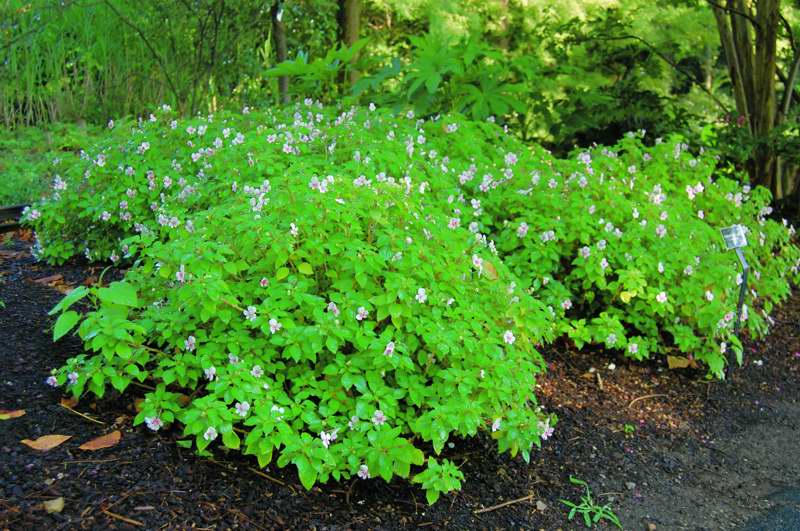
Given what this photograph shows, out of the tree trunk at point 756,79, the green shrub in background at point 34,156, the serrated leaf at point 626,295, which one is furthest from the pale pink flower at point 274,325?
the tree trunk at point 756,79

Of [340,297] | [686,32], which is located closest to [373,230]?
[340,297]

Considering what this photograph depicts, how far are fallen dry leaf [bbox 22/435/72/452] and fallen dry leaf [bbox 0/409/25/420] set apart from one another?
0.14 meters

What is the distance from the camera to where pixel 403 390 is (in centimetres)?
234

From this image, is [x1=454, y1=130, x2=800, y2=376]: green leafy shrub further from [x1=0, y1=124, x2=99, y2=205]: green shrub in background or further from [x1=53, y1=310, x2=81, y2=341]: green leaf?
[x1=0, y1=124, x2=99, y2=205]: green shrub in background

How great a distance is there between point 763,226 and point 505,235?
5.96 feet

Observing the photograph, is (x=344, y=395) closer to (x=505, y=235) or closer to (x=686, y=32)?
(x=505, y=235)

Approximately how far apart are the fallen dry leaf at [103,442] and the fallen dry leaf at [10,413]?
0.84 feet

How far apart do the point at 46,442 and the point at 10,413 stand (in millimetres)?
199

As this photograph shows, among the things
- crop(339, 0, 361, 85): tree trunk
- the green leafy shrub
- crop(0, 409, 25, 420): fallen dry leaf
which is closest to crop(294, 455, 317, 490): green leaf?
crop(0, 409, 25, 420): fallen dry leaf

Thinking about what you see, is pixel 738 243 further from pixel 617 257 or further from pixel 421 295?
pixel 421 295

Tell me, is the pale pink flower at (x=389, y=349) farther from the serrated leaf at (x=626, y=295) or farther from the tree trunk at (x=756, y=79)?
the tree trunk at (x=756, y=79)

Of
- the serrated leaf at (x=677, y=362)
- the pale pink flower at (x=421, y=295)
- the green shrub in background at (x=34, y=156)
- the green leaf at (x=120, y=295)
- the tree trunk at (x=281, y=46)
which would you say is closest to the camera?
the green leaf at (x=120, y=295)

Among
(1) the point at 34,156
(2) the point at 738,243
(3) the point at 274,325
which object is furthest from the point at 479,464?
(1) the point at 34,156

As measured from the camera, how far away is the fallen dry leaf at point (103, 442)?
221cm
